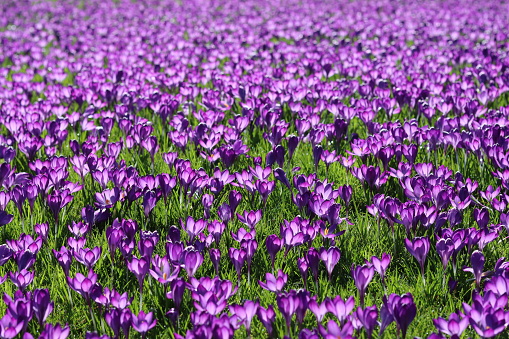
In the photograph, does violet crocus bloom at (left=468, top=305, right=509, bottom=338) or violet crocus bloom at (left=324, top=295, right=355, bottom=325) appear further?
violet crocus bloom at (left=324, top=295, right=355, bottom=325)

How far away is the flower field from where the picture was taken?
2.70 m

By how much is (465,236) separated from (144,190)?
2.04m

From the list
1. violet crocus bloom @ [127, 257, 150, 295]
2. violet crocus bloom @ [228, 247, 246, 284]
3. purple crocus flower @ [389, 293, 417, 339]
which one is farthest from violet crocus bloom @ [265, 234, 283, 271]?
purple crocus flower @ [389, 293, 417, 339]

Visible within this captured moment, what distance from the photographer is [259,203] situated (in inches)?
158

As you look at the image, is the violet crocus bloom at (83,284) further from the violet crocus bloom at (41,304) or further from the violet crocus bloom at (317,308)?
the violet crocus bloom at (317,308)

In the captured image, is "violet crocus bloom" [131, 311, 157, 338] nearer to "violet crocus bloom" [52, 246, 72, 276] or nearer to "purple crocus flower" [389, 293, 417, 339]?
"violet crocus bloom" [52, 246, 72, 276]

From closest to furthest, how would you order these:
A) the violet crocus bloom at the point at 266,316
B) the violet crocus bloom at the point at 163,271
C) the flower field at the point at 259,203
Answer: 1. the violet crocus bloom at the point at 266,316
2. the flower field at the point at 259,203
3. the violet crocus bloom at the point at 163,271

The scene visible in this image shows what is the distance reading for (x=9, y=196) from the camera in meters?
3.62

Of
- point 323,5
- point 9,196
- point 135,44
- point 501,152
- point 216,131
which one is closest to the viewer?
point 9,196

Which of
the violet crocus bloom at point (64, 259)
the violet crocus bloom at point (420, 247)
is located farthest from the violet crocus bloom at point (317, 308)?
the violet crocus bloom at point (64, 259)

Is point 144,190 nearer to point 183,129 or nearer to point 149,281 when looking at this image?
point 149,281

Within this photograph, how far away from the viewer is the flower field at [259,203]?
8.85 ft

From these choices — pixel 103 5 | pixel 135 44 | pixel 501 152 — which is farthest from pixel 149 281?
pixel 103 5

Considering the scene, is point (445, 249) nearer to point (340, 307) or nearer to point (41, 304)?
point (340, 307)
